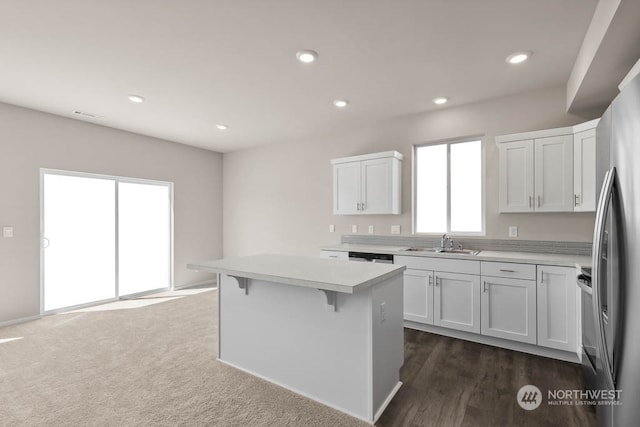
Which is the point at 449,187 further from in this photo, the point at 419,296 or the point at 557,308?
the point at 557,308

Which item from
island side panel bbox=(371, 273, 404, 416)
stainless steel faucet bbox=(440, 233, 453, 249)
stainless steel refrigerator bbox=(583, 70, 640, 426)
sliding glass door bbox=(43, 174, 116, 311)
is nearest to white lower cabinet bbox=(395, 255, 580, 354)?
stainless steel faucet bbox=(440, 233, 453, 249)

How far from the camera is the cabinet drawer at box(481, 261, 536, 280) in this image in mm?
2721

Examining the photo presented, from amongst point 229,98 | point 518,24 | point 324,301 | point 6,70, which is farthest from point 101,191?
point 518,24

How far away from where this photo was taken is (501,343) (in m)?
2.93

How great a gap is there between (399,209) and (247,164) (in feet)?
10.4

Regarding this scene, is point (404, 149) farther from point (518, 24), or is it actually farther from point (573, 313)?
point (573, 313)

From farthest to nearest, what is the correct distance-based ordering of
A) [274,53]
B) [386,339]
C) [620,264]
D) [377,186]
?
[377,186]
[274,53]
[386,339]
[620,264]

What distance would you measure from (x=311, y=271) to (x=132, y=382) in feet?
5.56

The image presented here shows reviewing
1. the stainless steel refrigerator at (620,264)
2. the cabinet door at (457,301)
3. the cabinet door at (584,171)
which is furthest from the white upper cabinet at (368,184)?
the stainless steel refrigerator at (620,264)

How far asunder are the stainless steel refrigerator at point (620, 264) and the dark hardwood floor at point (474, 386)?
2.28 feet

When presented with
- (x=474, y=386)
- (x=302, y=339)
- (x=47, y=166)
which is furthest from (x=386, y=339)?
(x=47, y=166)

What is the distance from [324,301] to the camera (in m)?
2.06

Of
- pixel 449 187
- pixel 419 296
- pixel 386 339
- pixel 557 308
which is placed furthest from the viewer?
pixel 449 187

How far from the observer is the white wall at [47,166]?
358 centimetres
